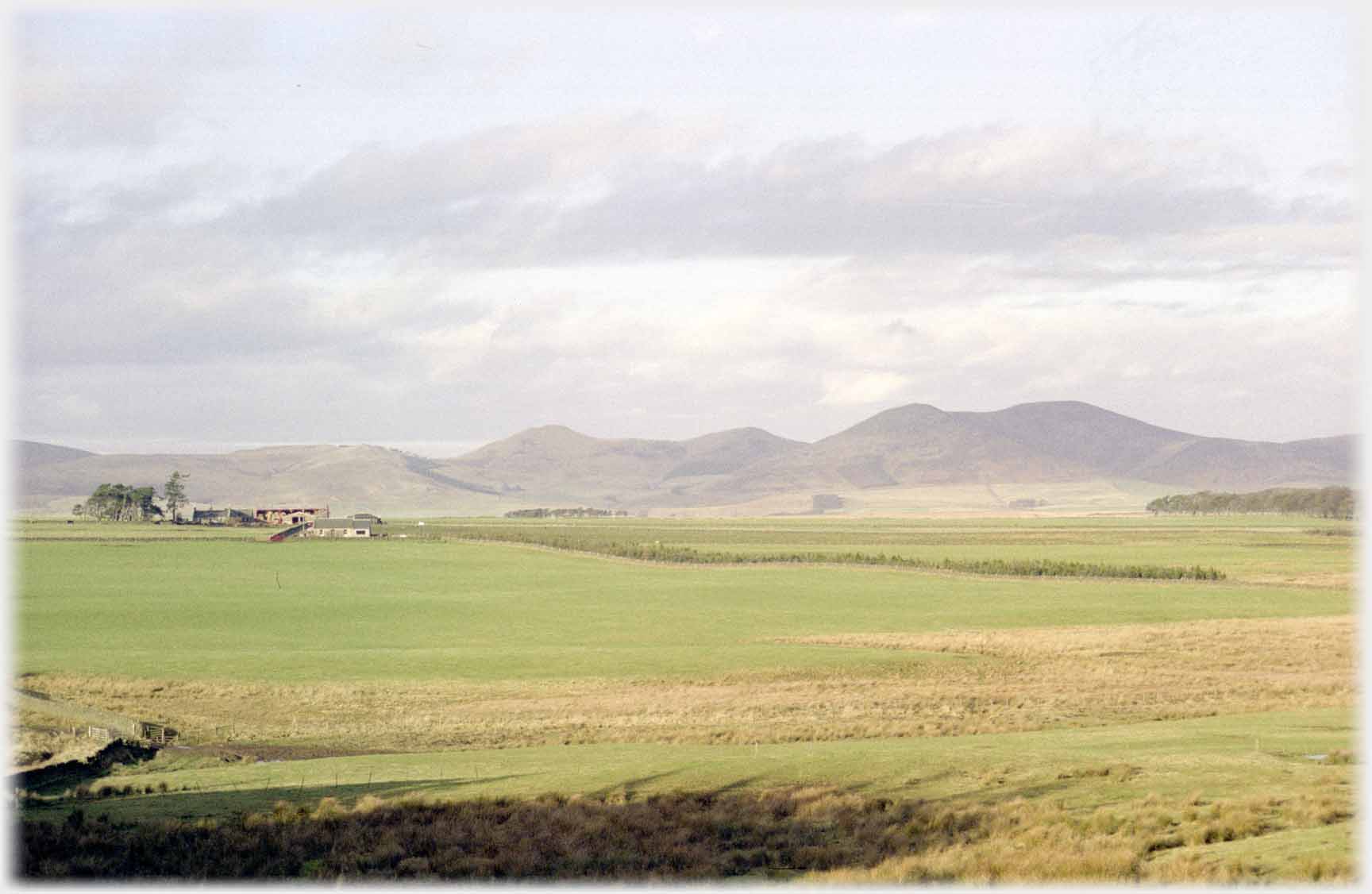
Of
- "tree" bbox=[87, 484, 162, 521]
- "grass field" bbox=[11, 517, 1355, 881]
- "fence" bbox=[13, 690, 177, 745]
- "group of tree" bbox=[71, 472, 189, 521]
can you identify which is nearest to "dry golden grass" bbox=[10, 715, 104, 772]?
"fence" bbox=[13, 690, 177, 745]

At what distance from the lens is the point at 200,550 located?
10375 cm

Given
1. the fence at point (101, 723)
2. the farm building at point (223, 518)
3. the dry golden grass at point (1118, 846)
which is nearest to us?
the dry golden grass at point (1118, 846)

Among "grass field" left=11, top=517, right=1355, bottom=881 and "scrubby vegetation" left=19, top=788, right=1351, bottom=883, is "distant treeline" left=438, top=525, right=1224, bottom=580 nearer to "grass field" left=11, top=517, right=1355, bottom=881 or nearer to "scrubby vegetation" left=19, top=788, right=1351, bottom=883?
"grass field" left=11, top=517, right=1355, bottom=881

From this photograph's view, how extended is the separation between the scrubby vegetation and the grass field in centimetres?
12

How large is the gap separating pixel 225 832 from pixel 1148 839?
11.5 metres

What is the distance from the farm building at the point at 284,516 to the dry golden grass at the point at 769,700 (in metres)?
134

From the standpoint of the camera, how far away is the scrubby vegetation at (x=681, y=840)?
46.2 ft

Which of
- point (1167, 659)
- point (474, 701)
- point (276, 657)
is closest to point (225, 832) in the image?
point (474, 701)

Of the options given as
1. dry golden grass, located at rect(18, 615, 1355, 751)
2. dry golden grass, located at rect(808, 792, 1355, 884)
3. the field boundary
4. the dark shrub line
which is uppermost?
dry golden grass, located at rect(808, 792, 1355, 884)

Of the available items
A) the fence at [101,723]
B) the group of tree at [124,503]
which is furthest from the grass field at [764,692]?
the group of tree at [124,503]

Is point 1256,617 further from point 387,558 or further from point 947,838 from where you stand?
point 387,558

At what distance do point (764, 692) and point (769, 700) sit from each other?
1914mm

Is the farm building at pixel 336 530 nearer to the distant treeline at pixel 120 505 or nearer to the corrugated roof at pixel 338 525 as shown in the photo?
the corrugated roof at pixel 338 525

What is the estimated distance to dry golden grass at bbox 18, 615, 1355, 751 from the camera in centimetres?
2747
